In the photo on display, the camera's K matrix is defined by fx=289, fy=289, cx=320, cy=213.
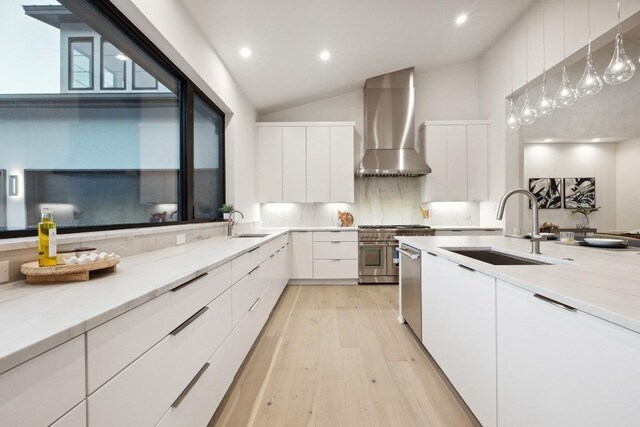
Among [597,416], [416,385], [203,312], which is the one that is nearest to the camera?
[597,416]

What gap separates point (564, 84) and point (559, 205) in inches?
149

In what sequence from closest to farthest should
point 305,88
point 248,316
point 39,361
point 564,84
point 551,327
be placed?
point 39,361 → point 551,327 → point 248,316 → point 564,84 → point 305,88

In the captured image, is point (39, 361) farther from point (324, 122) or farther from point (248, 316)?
point (324, 122)

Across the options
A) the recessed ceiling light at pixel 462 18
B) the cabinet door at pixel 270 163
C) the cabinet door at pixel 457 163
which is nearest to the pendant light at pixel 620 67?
the recessed ceiling light at pixel 462 18

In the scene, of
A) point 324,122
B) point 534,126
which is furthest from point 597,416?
point 534,126

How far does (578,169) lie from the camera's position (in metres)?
5.32

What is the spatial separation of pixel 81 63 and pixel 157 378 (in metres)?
1.71

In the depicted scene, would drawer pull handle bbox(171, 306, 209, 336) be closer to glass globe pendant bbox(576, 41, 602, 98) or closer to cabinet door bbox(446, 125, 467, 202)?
glass globe pendant bbox(576, 41, 602, 98)

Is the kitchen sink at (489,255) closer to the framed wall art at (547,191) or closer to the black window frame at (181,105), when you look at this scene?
the black window frame at (181,105)

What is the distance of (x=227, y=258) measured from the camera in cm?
164

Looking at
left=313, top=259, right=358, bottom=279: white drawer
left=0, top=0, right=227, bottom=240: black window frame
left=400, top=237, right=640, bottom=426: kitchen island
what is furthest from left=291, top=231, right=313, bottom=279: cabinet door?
left=400, top=237, right=640, bottom=426: kitchen island

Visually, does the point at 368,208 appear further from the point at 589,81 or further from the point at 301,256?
the point at 589,81

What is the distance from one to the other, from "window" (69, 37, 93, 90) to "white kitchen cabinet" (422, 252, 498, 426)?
2.35 m

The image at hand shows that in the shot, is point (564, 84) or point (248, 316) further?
point (564, 84)
